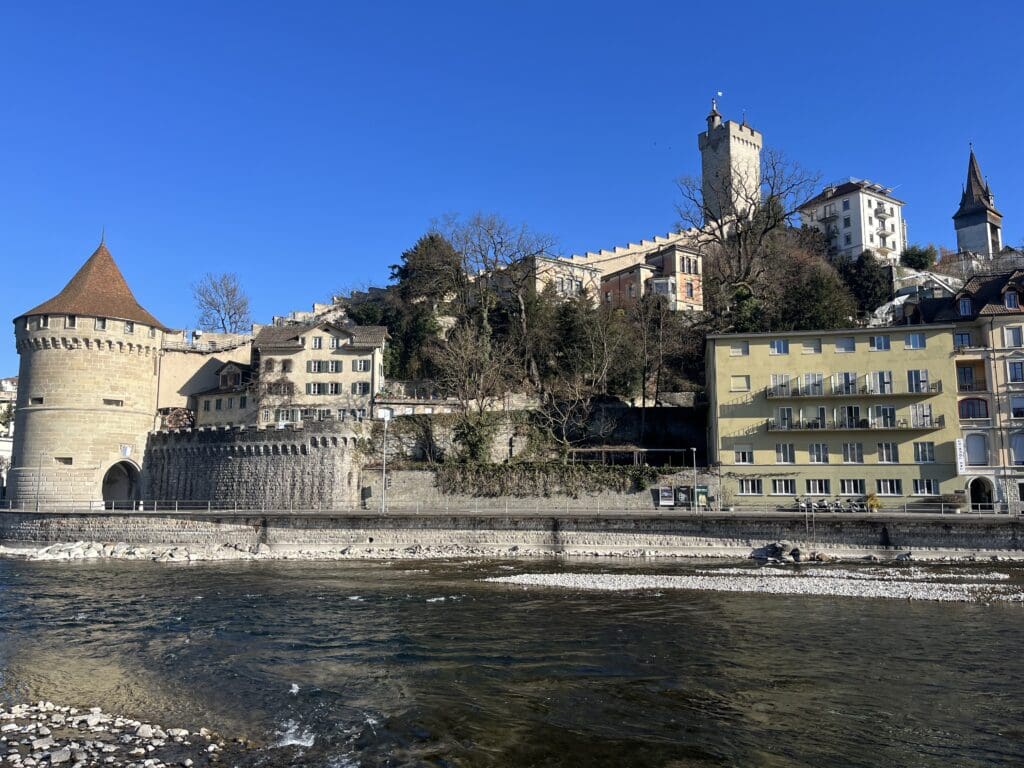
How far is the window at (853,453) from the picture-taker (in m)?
42.2

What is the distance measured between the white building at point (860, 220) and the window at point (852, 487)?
161ft

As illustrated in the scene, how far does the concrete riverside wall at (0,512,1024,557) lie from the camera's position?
34844mm

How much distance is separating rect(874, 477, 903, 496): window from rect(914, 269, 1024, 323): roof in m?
10.6

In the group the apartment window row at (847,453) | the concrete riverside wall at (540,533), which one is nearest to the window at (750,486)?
the apartment window row at (847,453)

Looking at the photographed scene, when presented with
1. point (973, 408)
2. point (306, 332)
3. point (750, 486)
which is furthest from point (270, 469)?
point (973, 408)

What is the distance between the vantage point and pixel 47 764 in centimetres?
1141

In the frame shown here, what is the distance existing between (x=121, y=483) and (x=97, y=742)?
48245mm

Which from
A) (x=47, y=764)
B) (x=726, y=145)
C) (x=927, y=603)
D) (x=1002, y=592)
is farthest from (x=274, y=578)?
(x=726, y=145)

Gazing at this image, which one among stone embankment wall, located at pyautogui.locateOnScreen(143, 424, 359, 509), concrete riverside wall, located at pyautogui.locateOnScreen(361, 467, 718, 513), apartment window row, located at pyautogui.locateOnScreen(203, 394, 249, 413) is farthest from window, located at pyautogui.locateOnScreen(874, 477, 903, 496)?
apartment window row, located at pyautogui.locateOnScreen(203, 394, 249, 413)

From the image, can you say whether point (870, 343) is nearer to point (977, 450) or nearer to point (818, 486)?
point (977, 450)

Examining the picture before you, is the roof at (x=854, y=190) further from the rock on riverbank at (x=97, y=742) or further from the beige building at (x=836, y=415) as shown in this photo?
the rock on riverbank at (x=97, y=742)

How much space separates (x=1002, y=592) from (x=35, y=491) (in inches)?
2143

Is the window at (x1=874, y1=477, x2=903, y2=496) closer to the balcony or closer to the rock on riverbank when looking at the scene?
the balcony

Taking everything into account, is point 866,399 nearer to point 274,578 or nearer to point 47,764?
point 274,578
